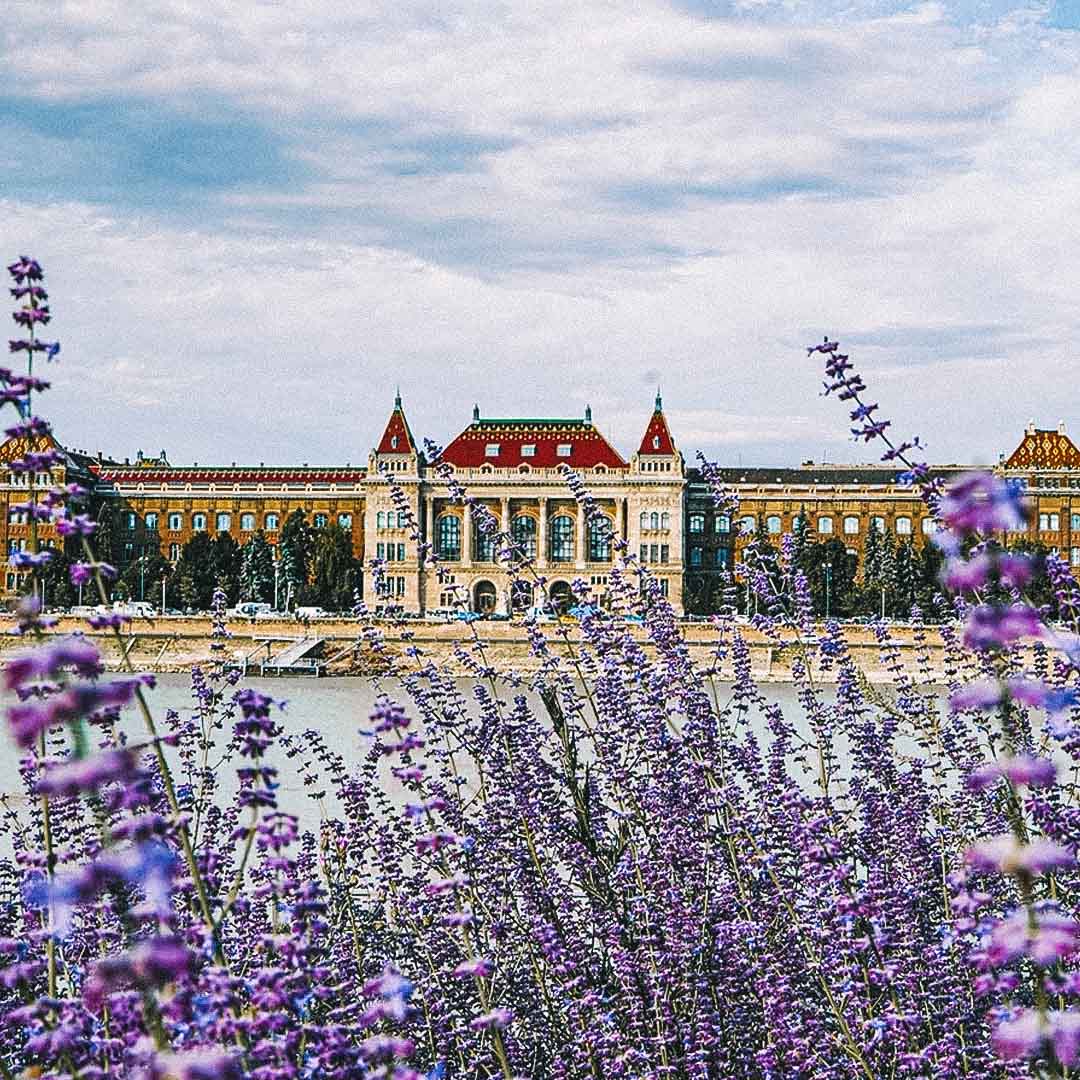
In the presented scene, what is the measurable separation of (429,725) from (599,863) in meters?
1.05

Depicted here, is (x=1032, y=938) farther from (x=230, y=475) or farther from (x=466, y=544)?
(x=230, y=475)

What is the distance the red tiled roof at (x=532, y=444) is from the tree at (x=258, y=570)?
10.9 meters

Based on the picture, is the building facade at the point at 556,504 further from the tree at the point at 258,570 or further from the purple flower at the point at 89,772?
the purple flower at the point at 89,772

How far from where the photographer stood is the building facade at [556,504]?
8456cm

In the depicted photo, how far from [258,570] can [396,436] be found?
11826 mm

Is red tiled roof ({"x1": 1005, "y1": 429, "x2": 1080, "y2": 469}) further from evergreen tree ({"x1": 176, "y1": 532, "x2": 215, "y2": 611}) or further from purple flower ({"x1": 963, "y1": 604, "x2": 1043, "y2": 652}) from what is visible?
purple flower ({"x1": 963, "y1": 604, "x2": 1043, "y2": 652})

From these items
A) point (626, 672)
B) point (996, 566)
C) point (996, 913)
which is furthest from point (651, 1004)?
point (996, 566)

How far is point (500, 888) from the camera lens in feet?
24.0

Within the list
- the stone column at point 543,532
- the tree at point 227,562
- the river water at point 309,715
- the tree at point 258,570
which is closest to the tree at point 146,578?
the tree at point 227,562

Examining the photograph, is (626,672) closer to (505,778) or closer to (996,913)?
(505,778)

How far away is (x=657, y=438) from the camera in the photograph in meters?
87.8

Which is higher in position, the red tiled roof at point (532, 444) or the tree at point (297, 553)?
the red tiled roof at point (532, 444)

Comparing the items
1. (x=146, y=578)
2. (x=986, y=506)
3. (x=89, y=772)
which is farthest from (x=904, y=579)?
(x=89, y=772)

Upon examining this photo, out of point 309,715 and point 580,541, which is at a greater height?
point 580,541
